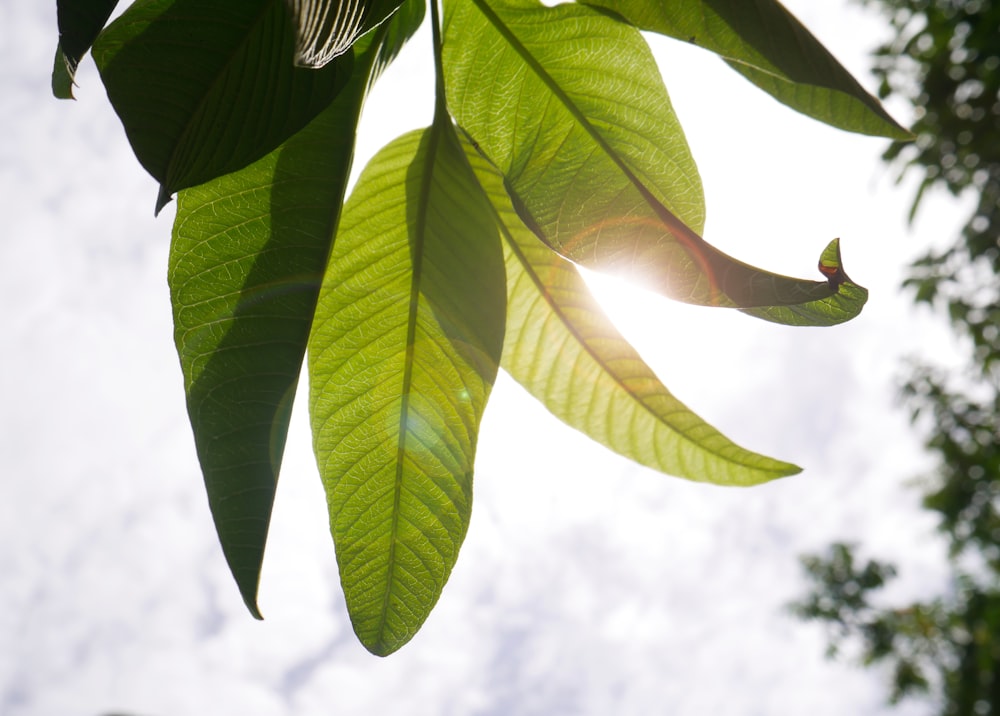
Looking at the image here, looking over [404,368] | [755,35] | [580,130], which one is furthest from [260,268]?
[755,35]

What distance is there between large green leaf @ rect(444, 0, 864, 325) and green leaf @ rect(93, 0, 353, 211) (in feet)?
0.54

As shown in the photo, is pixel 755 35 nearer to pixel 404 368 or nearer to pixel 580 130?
pixel 580 130

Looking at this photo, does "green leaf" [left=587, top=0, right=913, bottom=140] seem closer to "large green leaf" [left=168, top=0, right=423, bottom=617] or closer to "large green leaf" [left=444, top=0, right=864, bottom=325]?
"large green leaf" [left=444, top=0, right=864, bottom=325]

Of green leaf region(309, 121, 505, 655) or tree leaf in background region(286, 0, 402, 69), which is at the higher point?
tree leaf in background region(286, 0, 402, 69)

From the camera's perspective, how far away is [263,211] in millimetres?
654

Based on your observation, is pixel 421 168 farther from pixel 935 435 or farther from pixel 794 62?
pixel 935 435

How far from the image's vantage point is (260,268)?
2.13 feet

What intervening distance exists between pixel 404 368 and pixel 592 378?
0.23 metres

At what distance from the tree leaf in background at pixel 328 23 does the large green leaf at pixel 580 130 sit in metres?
0.16

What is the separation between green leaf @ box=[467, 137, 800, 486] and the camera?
2.70 ft

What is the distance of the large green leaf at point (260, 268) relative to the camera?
25.3 inches

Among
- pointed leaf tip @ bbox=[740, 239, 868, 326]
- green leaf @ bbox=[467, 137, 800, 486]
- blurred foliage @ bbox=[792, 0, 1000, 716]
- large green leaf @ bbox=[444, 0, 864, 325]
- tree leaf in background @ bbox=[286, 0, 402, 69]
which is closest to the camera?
tree leaf in background @ bbox=[286, 0, 402, 69]

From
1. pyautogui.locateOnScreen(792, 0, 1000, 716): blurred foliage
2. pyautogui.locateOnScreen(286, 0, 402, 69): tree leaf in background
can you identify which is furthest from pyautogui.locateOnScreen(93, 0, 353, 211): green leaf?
pyautogui.locateOnScreen(792, 0, 1000, 716): blurred foliage

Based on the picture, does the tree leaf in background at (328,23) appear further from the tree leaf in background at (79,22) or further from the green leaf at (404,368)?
the green leaf at (404,368)
